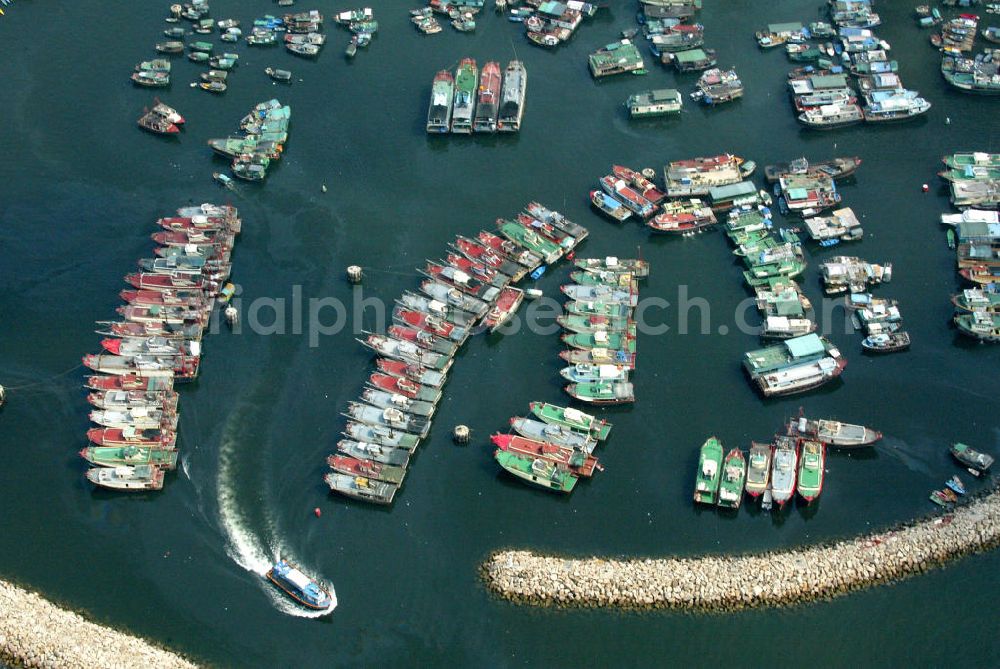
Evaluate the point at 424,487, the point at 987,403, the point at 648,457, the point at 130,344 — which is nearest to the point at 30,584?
the point at 130,344

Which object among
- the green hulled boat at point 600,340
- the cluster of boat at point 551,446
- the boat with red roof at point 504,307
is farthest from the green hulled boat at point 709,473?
the boat with red roof at point 504,307

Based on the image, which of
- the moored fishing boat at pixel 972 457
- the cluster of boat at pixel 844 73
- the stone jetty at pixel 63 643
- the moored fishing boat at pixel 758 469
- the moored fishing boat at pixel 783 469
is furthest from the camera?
the cluster of boat at pixel 844 73

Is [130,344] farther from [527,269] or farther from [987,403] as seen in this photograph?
[987,403]

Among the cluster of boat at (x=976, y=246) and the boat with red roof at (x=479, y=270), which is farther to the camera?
the boat with red roof at (x=479, y=270)

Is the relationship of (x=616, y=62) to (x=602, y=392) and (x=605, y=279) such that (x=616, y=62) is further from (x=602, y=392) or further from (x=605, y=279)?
(x=602, y=392)

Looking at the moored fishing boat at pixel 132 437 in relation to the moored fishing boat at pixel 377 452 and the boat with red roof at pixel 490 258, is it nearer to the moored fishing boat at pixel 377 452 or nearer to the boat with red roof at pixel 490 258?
the moored fishing boat at pixel 377 452

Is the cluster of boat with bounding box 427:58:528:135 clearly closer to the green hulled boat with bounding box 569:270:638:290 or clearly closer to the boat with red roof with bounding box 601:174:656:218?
the boat with red roof with bounding box 601:174:656:218

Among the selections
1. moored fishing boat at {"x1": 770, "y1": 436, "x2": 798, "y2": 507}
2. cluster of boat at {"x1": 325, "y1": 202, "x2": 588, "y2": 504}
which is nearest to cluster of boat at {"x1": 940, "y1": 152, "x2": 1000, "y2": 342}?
moored fishing boat at {"x1": 770, "y1": 436, "x2": 798, "y2": 507}
